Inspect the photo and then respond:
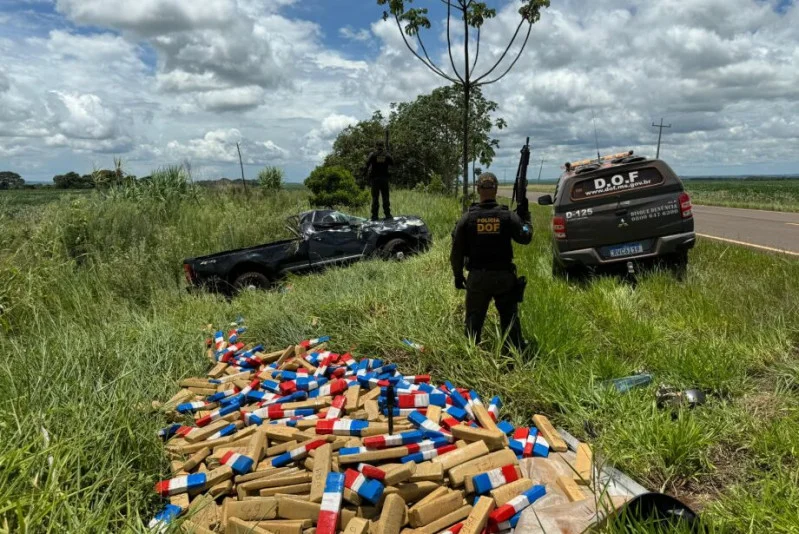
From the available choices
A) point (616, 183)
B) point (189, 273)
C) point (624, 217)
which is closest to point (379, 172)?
point (189, 273)

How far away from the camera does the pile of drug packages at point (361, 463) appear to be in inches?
106

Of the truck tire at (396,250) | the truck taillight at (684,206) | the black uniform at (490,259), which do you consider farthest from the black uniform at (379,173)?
the black uniform at (490,259)

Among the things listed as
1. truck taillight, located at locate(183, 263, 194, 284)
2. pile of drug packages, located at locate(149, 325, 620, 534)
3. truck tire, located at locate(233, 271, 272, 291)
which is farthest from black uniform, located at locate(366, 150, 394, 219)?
pile of drug packages, located at locate(149, 325, 620, 534)

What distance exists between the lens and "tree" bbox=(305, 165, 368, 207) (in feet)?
61.0

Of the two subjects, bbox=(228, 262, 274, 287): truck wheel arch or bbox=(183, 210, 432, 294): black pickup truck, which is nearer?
bbox=(183, 210, 432, 294): black pickup truck

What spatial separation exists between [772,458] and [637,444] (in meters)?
0.75

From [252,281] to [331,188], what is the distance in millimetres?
10056

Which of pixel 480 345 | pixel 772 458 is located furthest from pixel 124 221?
pixel 772 458

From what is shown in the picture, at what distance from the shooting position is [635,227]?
7406mm

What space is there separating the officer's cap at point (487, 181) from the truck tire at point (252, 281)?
5525 mm

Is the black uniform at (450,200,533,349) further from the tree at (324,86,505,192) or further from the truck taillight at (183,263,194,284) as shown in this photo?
the tree at (324,86,505,192)

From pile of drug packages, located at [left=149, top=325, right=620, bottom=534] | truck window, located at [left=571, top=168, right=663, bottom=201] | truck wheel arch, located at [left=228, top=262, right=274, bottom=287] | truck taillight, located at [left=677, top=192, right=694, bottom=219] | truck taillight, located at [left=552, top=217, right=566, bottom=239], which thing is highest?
truck window, located at [left=571, top=168, right=663, bottom=201]

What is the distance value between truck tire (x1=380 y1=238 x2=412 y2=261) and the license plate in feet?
13.9

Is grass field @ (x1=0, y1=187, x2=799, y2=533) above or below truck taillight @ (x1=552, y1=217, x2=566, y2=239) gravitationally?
below
